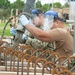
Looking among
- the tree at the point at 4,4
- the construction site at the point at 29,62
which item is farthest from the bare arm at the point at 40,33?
the tree at the point at 4,4

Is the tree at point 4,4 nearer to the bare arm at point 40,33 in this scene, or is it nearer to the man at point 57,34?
the man at point 57,34

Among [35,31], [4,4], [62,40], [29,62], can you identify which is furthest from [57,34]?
[4,4]

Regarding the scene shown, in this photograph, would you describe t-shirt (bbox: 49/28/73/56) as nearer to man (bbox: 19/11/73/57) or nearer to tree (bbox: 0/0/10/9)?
man (bbox: 19/11/73/57)

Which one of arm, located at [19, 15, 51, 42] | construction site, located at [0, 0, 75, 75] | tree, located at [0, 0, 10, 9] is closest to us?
construction site, located at [0, 0, 75, 75]

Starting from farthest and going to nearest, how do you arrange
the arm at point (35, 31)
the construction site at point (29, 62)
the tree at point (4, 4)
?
1. the tree at point (4, 4)
2. the arm at point (35, 31)
3. the construction site at point (29, 62)

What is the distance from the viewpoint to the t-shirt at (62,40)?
6707mm

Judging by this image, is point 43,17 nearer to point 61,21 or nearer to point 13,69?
point 61,21

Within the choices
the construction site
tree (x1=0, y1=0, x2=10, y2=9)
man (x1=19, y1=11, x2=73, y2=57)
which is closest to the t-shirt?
man (x1=19, y1=11, x2=73, y2=57)

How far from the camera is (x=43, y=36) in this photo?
22.1 ft

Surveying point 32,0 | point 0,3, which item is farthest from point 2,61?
point 0,3

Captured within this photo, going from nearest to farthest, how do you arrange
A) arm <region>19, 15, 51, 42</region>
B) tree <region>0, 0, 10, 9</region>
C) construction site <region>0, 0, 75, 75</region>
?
construction site <region>0, 0, 75, 75</region> < arm <region>19, 15, 51, 42</region> < tree <region>0, 0, 10, 9</region>

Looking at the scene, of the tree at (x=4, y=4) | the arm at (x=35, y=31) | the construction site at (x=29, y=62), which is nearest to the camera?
the construction site at (x=29, y=62)

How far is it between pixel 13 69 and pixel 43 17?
1801 millimetres

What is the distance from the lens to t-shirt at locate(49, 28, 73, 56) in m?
6.71
